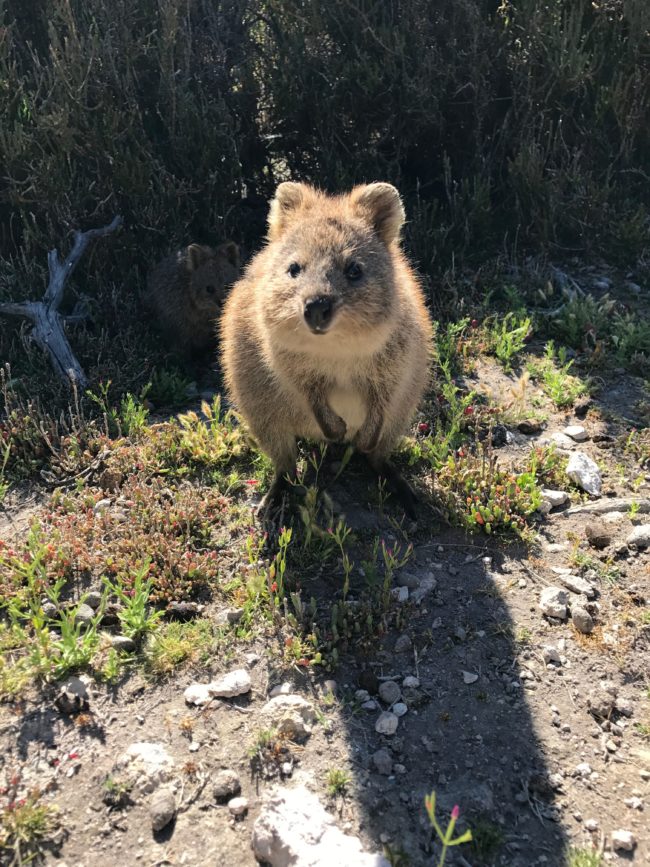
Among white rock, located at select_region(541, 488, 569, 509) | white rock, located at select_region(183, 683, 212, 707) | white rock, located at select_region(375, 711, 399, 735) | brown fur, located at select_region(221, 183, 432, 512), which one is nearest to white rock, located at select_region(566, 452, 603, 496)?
white rock, located at select_region(541, 488, 569, 509)

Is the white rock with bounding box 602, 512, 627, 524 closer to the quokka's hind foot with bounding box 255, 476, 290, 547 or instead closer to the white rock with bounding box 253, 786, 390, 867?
the quokka's hind foot with bounding box 255, 476, 290, 547

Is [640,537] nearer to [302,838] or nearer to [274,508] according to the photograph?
[274,508]

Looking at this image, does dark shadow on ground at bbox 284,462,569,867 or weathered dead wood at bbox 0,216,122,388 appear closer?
dark shadow on ground at bbox 284,462,569,867

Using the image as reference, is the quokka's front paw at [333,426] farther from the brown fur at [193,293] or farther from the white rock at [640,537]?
the brown fur at [193,293]

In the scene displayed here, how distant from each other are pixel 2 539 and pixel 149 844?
7.23ft

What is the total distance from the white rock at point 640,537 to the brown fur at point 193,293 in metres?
4.10

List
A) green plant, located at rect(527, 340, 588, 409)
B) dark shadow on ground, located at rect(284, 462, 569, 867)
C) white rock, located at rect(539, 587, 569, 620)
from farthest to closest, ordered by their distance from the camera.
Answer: green plant, located at rect(527, 340, 588, 409) < white rock, located at rect(539, 587, 569, 620) < dark shadow on ground, located at rect(284, 462, 569, 867)

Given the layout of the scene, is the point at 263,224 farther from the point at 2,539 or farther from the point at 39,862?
the point at 39,862

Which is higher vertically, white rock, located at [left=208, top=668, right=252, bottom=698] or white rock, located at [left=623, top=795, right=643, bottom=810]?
white rock, located at [left=208, top=668, right=252, bottom=698]

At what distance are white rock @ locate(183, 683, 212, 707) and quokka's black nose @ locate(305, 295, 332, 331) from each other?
1.76 metres

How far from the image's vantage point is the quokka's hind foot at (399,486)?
4422 millimetres

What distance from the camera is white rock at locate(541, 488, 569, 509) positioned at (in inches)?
173

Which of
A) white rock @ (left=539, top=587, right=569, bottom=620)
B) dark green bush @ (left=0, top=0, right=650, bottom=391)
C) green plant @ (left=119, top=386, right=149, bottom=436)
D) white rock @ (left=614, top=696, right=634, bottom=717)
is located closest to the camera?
white rock @ (left=614, top=696, right=634, bottom=717)

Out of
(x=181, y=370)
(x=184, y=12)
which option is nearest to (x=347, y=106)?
(x=184, y=12)
